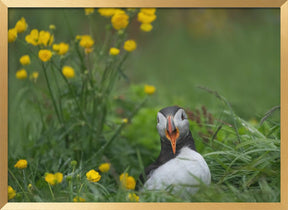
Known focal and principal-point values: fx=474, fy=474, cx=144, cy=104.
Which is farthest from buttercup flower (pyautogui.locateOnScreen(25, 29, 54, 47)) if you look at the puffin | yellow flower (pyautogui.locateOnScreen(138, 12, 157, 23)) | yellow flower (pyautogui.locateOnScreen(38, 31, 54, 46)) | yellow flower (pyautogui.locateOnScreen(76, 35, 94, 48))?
the puffin

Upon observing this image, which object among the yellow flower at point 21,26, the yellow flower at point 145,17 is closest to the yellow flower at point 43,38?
the yellow flower at point 21,26

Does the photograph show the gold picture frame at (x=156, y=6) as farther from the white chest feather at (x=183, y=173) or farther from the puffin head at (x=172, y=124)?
the puffin head at (x=172, y=124)

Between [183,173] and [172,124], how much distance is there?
0.25m

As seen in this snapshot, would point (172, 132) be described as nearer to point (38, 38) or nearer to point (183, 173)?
point (183, 173)

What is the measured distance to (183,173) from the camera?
7.60 ft

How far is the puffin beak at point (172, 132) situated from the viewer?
229 cm

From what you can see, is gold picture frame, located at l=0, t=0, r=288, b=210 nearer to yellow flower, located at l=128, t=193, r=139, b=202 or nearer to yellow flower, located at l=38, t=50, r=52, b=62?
yellow flower, located at l=128, t=193, r=139, b=202

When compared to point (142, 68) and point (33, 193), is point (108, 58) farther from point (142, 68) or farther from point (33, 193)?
point (142, 68)

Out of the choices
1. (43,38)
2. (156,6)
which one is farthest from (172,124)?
(43,38)

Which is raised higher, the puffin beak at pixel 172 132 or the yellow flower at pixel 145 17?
the yellow flower at pixel 145 17

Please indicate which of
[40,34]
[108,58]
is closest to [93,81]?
[108,58]

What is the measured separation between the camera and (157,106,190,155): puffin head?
2301 mm

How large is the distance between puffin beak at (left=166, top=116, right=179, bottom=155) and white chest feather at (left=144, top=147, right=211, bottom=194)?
86 mm

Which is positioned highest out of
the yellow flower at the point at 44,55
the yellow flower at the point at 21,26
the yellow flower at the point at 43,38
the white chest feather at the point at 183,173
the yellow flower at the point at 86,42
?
the yellow flower at the point at 21,26
